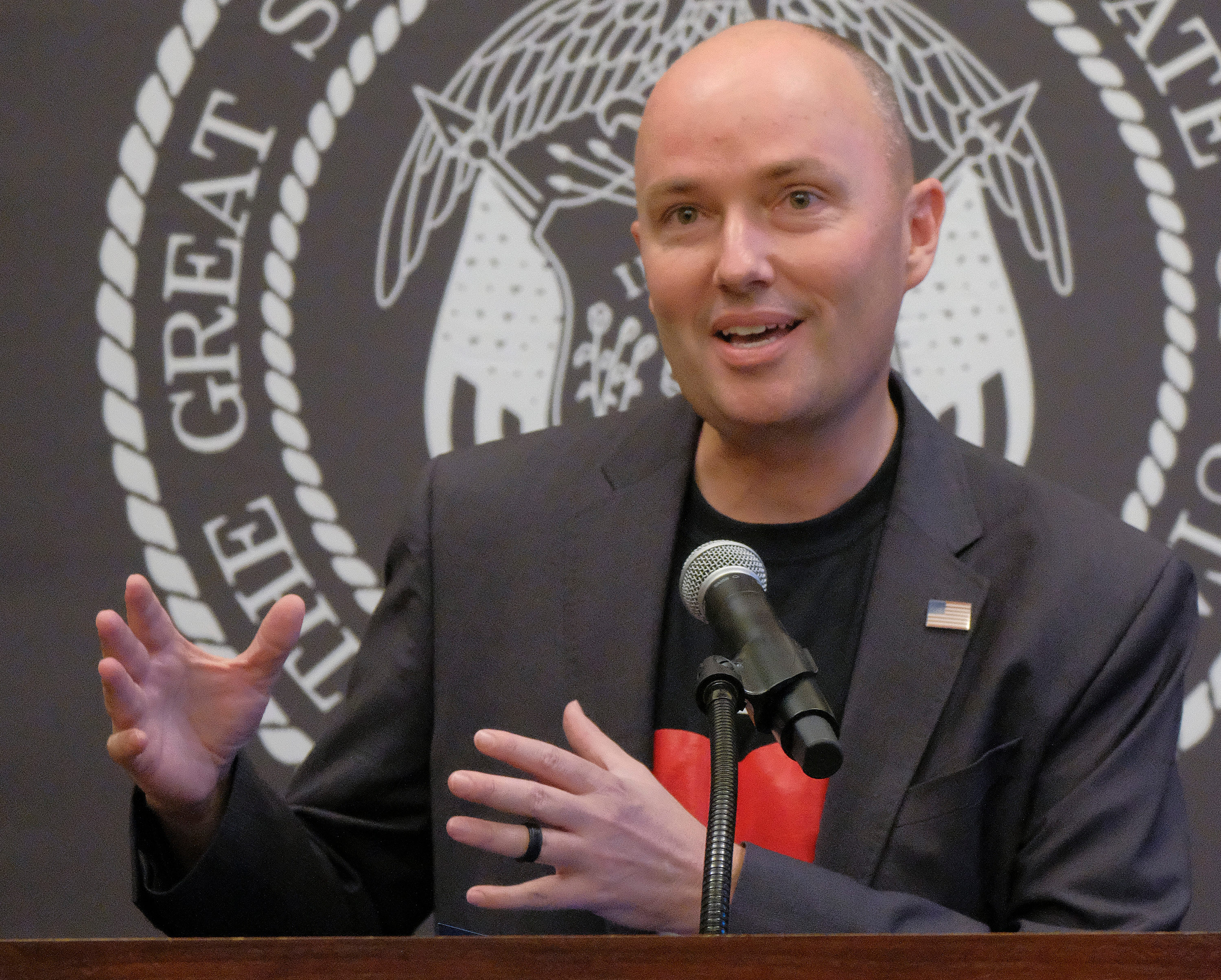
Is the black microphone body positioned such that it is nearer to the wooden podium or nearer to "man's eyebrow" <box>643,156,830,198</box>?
the wooden podium

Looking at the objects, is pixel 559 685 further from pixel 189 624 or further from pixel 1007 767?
pixel 189 624

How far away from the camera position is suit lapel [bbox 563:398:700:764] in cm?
173

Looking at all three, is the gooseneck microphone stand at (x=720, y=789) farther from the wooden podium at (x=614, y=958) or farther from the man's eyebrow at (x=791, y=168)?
the man's eyebrow at (x=791, y=168)

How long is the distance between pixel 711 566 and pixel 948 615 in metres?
0.62

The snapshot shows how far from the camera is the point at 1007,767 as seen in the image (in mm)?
1655

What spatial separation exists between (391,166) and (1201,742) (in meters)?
1.77

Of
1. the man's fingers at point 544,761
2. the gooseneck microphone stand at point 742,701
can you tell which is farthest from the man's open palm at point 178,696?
the gooseneck microphone stand at point 742,701

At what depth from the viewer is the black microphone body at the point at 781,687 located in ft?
3.34

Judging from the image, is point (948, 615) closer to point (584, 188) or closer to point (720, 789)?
point (720, 789)

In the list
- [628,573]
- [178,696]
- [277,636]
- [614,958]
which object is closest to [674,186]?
[628,573]

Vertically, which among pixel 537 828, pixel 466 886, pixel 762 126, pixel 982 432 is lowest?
pixel 466 886

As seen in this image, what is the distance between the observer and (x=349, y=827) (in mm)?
1760

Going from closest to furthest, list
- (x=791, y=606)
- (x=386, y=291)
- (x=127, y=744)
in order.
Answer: (x=127, y=744) → (x=791, y=606) → (x=386, y=291)

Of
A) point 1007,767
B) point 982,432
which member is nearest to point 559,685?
point 1007,767
